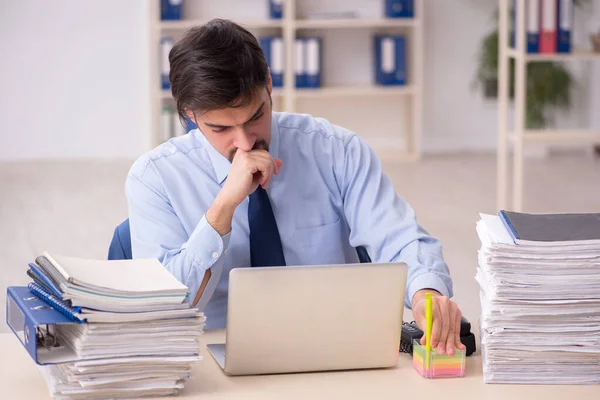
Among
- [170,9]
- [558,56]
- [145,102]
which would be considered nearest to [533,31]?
[558,56]

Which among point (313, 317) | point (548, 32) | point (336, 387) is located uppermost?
point (548, 32)

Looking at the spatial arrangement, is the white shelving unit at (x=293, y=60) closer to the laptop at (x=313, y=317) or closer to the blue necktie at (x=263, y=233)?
the blue necktie at (x=263, y=233)

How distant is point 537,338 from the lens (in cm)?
143

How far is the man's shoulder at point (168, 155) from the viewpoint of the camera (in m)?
1.93

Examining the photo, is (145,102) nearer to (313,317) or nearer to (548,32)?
Result: (548,32)

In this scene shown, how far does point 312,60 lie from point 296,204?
4.90 m

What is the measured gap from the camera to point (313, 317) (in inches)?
56.1

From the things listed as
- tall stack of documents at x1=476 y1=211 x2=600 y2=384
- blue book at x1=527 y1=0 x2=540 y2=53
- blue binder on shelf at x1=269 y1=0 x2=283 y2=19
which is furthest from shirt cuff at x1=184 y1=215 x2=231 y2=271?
blue binder on shelf at x1=269 y1=0 x2=283 y2=19

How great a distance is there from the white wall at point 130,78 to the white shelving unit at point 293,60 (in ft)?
0.51

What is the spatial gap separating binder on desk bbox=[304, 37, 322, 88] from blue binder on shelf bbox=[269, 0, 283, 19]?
26 cm

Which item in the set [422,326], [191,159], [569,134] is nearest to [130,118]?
[569,134]

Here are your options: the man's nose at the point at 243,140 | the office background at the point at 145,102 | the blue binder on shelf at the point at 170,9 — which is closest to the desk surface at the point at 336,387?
the man's nose at the point at 243,140

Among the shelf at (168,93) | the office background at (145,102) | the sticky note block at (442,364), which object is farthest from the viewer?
the shelf at (168,93)

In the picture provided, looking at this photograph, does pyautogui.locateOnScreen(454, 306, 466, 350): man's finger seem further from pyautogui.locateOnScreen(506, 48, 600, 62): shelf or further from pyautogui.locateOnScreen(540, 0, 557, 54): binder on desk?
pyautogui.locateOnScreen(540, 0, 557, 54): binder on desk
